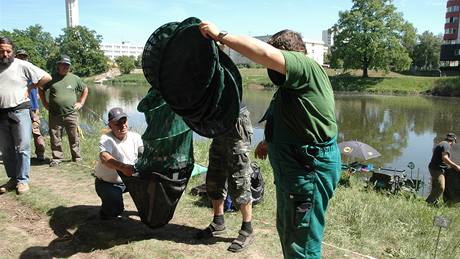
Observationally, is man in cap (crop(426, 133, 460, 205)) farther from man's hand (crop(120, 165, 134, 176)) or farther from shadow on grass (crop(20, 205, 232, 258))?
man's hand (crop(120, 165, 134, 176))

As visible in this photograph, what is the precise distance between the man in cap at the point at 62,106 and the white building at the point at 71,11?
154 m

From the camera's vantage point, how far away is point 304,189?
2.56 m

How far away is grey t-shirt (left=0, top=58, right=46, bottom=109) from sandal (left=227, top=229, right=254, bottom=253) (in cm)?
311

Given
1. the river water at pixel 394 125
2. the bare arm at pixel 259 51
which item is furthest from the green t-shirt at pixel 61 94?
the bare arm at pixel 259 51

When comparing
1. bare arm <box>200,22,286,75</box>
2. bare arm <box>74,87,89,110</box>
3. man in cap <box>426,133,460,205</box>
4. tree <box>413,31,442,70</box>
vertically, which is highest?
tree <box>413,31,442,70</box>

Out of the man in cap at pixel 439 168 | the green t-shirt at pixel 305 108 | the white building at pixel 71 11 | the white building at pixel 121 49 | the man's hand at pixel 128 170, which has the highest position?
the white building at pixel 71 11

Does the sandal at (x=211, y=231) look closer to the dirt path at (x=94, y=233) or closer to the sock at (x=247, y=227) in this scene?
the dirt path at (x=94, y=233)

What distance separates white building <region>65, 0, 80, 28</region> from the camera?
147 meters

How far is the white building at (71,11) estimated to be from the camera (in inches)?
5797

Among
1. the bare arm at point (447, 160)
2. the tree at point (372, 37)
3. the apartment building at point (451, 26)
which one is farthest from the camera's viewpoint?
the apartment building at point (451, 26)

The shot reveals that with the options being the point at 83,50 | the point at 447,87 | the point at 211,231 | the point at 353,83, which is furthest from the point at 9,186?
the point at 83,50

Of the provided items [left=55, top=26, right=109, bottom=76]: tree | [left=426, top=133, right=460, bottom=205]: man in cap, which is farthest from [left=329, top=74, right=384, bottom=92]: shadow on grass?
[left=55, top=26, right=109, bottom=76]: tree

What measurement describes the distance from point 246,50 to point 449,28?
280ft

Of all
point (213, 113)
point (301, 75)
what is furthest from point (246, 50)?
point (213, 113)
